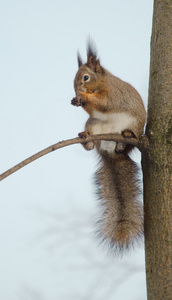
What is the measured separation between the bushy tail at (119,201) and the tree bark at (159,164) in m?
0.15

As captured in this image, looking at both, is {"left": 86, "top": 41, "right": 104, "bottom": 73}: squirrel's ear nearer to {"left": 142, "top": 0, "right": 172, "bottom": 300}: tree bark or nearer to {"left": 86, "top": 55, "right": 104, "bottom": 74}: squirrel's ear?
{"left": 86, "top": 55, "right": 104, "bottom": 74}: squirrel's ear

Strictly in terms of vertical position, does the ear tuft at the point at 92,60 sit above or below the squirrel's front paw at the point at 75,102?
above

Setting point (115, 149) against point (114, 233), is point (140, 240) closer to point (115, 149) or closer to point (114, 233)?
point (114, 233)

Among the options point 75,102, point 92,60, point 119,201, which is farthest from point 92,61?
point 119,201

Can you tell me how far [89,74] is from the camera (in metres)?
2.65

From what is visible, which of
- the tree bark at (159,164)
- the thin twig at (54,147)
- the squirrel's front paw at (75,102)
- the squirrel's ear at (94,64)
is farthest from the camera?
the squirrel's ear at (94,64)

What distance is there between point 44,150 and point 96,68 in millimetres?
1193

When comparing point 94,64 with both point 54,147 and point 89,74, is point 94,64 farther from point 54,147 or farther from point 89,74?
point 54,147

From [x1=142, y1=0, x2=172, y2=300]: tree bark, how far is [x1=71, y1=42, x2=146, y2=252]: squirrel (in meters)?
0.21

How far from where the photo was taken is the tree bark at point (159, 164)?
1902 mm

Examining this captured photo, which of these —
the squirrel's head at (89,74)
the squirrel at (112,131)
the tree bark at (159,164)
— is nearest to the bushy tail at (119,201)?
the squirrel at (112,131)

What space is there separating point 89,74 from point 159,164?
936 millimetres

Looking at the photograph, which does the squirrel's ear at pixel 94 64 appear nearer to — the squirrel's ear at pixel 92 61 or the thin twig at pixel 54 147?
the squirrel's ear at pixel 92 61

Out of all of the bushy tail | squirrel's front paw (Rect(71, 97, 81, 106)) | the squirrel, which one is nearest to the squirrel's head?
the squirrel
